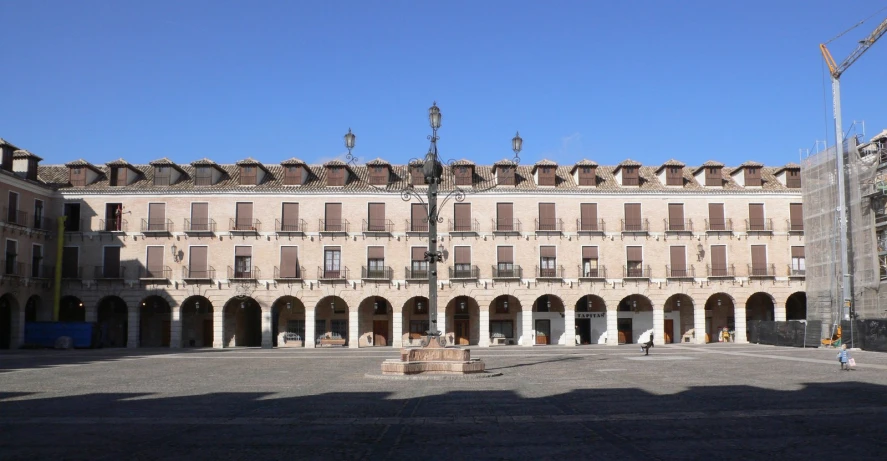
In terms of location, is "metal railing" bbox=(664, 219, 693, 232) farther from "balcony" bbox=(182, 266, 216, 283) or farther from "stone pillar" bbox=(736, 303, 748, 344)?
"balcony" bbox=(182, 266, 216, 283)

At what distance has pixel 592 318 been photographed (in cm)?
5150

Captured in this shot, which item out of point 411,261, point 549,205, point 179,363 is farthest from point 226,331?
point 549,205

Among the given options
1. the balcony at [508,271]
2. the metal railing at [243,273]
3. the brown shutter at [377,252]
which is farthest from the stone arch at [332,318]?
the balcony at [508,271]

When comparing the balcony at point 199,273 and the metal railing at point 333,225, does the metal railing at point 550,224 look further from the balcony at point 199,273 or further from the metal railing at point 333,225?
the balcony at point 199,273

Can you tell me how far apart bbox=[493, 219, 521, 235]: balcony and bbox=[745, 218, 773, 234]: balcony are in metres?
15.2

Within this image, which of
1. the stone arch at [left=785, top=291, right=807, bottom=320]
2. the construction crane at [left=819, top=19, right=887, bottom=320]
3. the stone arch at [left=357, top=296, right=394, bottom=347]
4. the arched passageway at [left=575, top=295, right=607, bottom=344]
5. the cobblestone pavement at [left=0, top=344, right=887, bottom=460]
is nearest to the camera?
the cobblestone pavement at [left=0, top=344, right=887, bottom=460]

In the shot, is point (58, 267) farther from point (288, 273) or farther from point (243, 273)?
point (288, 273)

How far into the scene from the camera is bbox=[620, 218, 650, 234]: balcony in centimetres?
4938

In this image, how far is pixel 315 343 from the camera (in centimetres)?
4944

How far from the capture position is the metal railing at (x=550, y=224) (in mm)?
49219

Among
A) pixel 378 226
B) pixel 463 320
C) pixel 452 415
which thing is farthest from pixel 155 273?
pixel 452 415

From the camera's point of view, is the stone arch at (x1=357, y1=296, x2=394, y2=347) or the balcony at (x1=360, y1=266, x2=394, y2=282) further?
the stone arch at (x1=357, y1=296, x2=394, y2=347)

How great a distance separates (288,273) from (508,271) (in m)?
14.3

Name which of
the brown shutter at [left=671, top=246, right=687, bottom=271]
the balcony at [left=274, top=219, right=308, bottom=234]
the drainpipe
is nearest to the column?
the brown shutter at [left=671, top=246, right=687, bottom=271]
